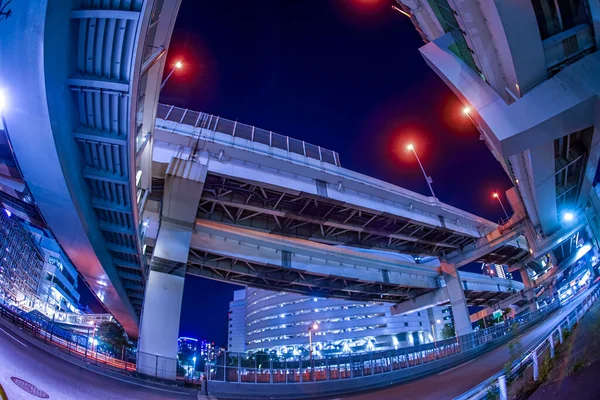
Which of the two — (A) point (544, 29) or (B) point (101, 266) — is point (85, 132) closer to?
(B) point (101, 266)

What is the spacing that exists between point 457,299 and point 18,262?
79368mm

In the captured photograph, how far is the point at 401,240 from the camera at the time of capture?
29359 millimetres

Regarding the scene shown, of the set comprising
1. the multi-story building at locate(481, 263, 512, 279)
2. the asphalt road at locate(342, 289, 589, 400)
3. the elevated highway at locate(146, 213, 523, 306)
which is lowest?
the asphalt road at locate(342, 289, 589, 400)

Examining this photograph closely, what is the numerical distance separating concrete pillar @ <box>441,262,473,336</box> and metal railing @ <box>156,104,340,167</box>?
22.9 m

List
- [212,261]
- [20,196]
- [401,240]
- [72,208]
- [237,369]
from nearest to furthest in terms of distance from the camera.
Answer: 1. [72,208]
2. [20,196]
3. [237,369]
4. [212,261]
5. [401,240]

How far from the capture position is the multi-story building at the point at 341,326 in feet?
311

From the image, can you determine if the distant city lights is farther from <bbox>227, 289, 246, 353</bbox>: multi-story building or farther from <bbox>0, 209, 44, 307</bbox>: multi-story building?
<bbox>227, 289, 246, 353</bbox>: multi-story building

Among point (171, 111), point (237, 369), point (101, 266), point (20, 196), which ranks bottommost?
point (237, 369)

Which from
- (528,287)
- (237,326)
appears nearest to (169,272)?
(528,287)

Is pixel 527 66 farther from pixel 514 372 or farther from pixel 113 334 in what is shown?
pixel 113 334

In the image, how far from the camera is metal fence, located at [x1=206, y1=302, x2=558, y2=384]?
1583 cm

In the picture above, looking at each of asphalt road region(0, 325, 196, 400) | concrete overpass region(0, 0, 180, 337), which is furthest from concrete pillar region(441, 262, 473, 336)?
concrete overpass region(0, 0, 180, 337)

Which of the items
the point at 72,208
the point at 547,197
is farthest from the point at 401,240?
the point at 72,208

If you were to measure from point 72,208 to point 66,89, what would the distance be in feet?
18.4
